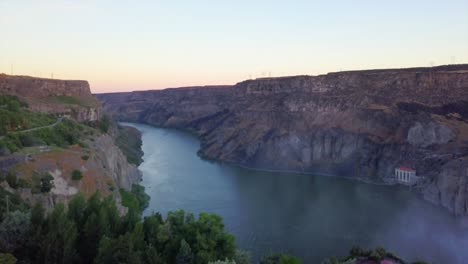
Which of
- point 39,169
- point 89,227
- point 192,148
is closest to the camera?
point 89,227

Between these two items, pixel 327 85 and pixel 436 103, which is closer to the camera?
pixel 436 103

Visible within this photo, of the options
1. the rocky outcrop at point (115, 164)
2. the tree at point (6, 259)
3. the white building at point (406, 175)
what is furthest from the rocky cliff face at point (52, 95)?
the white building at point (406, 175)

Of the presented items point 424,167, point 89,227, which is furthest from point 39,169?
point 424,167

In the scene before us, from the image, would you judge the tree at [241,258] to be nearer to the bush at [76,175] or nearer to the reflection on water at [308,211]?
the reflection on water at [308,211]

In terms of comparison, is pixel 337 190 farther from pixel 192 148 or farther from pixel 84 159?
pixel 192 148

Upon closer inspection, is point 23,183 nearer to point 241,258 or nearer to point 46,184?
point 46,184
